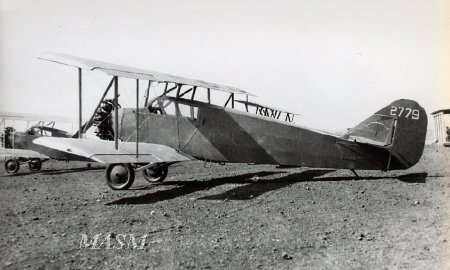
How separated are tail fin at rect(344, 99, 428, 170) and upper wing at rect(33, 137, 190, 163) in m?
4.78

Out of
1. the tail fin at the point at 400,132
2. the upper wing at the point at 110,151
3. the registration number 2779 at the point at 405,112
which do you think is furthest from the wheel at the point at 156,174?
the registration number 2779 at the point at 405,112

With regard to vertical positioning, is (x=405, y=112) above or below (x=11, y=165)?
above

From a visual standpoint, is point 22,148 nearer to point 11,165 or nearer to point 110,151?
point 11,165

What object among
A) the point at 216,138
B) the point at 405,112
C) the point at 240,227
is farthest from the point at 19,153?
the point at 405,112

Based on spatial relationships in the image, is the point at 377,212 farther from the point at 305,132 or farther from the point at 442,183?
the point at 305,132

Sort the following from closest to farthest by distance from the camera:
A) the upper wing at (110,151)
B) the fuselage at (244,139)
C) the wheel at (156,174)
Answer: the upper wing at (110,151) < the fuselage at (244,139) < the wheel at (156,174)

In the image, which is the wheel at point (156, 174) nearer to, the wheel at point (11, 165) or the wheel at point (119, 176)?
the wheel at point (119, 176)

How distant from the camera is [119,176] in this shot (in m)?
8.63

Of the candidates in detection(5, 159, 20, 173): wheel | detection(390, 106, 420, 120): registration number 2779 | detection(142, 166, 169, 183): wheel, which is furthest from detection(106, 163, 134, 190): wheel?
detection(5, 159, 20, 173): wheel

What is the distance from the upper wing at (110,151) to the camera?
307 inches

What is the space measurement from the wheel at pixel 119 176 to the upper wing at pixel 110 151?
36cm

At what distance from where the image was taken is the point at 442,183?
7.91 meters

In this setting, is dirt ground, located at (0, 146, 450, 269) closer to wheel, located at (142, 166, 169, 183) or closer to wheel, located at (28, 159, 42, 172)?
wheel, located at (142, 166, 169, 183)

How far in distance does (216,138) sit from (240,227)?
15.8 ft
